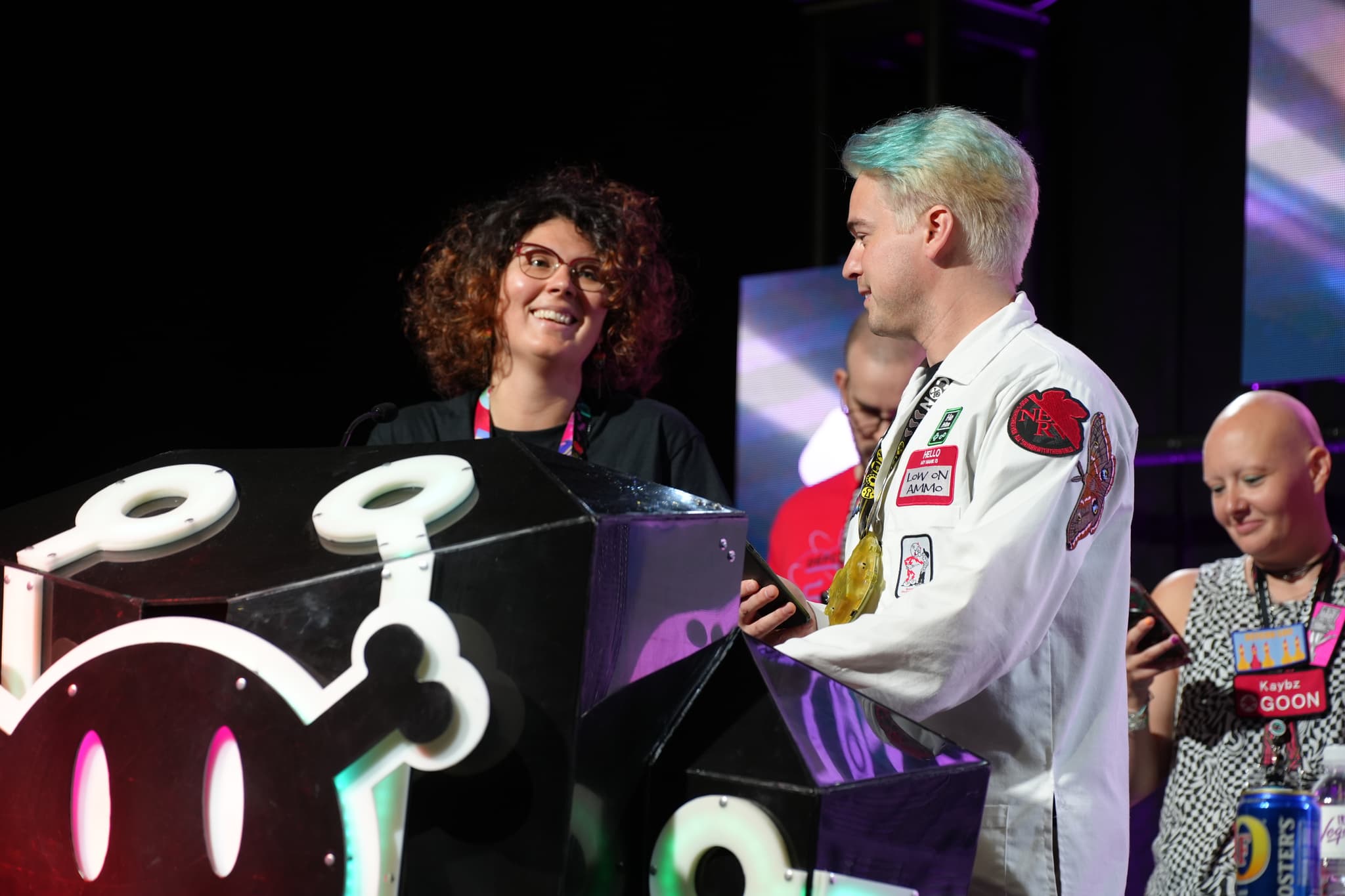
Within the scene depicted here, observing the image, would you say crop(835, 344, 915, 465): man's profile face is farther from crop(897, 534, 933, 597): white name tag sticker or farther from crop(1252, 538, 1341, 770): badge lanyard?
crop(897, 534, 933, 597): white name tag sticker

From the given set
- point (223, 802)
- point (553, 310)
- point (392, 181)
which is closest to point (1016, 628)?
point (223, 802)

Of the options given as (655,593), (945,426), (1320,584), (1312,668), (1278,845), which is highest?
(945,426)

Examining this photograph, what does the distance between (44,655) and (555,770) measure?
0.48 m

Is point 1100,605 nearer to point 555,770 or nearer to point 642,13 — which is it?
point 555,770

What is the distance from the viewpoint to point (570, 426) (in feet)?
7.98

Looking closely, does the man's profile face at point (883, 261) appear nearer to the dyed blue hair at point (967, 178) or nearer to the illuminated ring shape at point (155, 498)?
the dyed blue hair at point (967, 178)

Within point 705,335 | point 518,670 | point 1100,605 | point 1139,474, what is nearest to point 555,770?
point 518,670

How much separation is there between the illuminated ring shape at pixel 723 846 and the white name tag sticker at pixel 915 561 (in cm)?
52

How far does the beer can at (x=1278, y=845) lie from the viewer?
2.35 m

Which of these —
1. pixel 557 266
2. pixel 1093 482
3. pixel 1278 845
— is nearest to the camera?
pixel 1093 482

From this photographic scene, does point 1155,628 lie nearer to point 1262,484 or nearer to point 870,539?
point 870,539

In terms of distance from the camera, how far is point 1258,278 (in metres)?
3.39

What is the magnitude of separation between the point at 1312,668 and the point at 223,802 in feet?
7.52

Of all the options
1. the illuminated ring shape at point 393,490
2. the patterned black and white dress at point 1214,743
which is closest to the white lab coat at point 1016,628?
the illuminated ring shape at point 393,490
